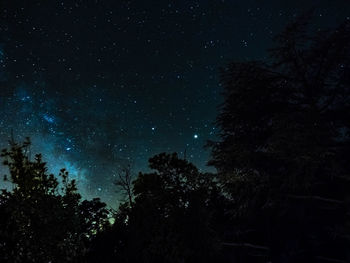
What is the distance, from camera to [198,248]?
14.4 m

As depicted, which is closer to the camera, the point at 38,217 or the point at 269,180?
the point at 38,217

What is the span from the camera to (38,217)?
35.7 ft

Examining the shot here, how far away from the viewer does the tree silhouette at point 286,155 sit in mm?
16922

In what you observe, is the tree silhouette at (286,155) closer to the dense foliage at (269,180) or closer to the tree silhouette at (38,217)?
the dense foliage at (269,180)

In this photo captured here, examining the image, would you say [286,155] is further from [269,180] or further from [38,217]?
[38,217]

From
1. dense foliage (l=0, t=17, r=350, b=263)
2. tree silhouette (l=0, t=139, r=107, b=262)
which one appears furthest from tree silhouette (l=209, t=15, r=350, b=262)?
tree silhouette (l=0, t=139, r=107, b=262)

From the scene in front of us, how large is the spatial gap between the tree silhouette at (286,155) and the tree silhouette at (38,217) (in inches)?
323

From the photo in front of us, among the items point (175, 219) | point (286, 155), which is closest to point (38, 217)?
point (175, 219)

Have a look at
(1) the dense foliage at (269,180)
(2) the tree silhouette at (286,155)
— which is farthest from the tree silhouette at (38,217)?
(2) the tree silhouette at (286,155)

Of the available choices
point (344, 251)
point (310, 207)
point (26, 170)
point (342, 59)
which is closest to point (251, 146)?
point (310, 207)

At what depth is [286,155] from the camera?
52.7 ft

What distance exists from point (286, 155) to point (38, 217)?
10027 millimetres

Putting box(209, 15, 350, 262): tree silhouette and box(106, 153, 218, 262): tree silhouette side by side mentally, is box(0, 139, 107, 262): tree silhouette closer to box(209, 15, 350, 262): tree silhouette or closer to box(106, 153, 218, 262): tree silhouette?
box(106, 153, 218, 262): tree silhouette

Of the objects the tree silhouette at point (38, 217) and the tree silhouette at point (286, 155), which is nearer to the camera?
the tree silhouette at point (38, 217)
